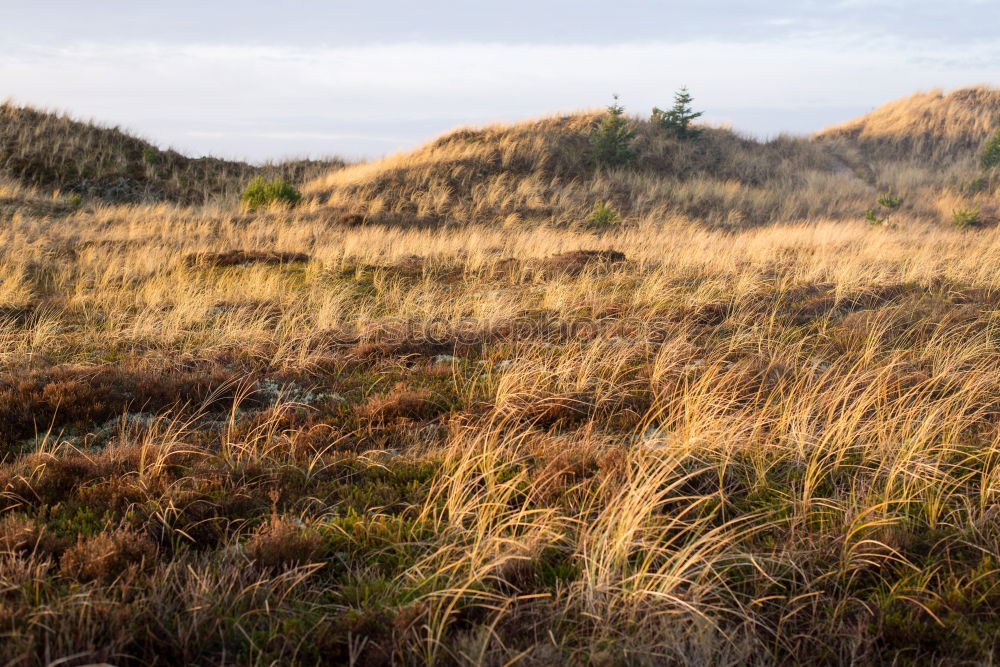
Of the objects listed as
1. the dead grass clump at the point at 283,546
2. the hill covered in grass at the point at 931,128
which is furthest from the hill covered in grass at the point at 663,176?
the dead grass clump at the point at 283,546

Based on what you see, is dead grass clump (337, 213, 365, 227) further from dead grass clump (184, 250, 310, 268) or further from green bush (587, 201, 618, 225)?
green bush (587, 201, 618, 225)

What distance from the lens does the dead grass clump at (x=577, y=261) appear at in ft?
36.2

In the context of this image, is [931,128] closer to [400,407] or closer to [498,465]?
[400,407]

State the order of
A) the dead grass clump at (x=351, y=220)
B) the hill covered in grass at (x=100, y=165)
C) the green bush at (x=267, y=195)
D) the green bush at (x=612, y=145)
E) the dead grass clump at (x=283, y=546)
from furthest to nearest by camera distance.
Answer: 1. the green bush at (x=612, y=145)
2. the hill covered in grass at (x=100, y=165)
3. the green bush at (x=267, y=195)
4. the dead grass clump at (x=351, y=220)
5. the dead grass clump at (x=283, y=546)

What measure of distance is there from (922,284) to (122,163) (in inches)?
1024

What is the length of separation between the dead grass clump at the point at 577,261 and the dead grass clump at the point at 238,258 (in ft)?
14.7

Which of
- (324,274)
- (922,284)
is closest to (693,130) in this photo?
(922,284)

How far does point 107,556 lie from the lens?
2936mm

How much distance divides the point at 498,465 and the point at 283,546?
1463 mm

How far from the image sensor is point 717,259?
12070 mm

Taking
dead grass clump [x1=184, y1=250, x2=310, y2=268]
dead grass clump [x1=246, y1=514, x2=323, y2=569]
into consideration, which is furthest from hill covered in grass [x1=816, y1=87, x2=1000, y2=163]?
dead grass clump [x1=246, y1=514, x2=323, y2=569]

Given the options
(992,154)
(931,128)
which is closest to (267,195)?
(992,154)

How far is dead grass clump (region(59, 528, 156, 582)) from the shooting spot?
2.90 meters

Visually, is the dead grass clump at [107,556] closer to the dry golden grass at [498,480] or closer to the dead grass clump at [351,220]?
the dry golden grass at [498,480]
